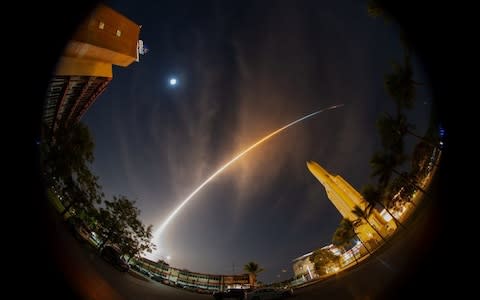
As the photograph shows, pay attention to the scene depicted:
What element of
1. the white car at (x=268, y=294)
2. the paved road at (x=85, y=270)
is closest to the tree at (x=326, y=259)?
the white car at (x=268, y=294)

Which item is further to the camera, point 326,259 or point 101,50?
point 326,259

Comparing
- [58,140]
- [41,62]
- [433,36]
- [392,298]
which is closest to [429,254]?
[392,298]

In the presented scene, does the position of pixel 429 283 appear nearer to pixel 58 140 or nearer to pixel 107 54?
pixel 58 140

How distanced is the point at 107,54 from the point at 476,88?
2450 cm

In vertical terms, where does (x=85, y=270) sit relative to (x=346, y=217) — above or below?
below

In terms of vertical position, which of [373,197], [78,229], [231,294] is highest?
[231,294]

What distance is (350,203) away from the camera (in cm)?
3753

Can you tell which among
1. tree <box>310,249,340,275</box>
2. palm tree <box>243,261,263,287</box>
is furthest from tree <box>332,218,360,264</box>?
palm tree <box>243,261,263,287</box>

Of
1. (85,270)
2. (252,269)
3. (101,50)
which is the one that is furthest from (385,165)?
(252,269)

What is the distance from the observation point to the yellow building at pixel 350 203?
5.11 meters

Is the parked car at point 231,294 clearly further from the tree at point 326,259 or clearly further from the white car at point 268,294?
the tree at point 326,259

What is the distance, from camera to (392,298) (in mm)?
2936

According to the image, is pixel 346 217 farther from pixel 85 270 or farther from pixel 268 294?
pixel 85 270

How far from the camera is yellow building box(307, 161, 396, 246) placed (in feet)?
16.8
